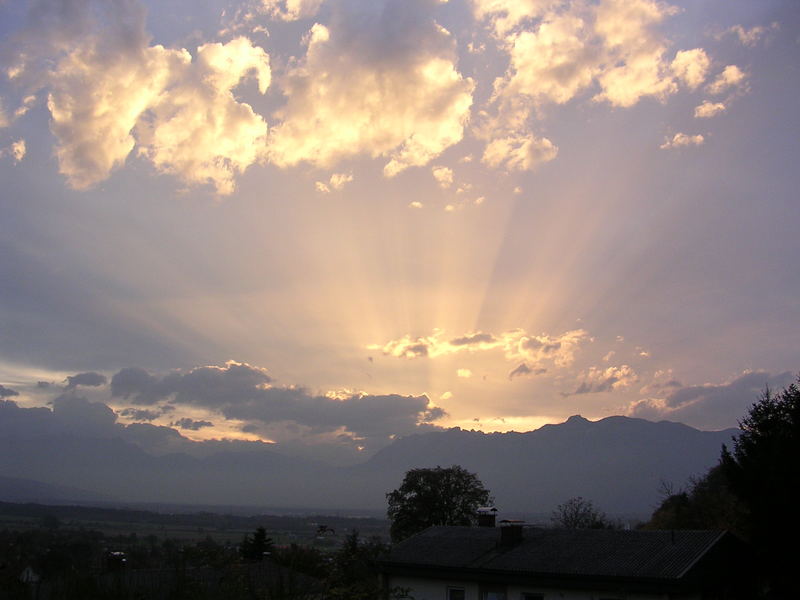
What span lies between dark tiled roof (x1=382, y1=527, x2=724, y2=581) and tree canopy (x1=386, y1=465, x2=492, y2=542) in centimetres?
2074

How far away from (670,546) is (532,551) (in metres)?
5.36

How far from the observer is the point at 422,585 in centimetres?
2902

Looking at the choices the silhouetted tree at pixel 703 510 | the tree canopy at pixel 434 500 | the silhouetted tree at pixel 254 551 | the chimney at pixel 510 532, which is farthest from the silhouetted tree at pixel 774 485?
the tree canopy at pixel 434 500

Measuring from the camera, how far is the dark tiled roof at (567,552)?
23.4 m

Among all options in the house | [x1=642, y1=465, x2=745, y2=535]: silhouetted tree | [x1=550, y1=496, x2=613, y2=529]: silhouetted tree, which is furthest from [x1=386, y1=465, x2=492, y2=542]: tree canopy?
the house

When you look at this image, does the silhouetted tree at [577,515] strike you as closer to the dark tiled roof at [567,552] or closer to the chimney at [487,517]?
the chimney at [487,517]

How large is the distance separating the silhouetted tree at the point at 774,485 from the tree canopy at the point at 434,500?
28.9 meters

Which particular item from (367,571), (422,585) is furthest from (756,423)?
(367,571)

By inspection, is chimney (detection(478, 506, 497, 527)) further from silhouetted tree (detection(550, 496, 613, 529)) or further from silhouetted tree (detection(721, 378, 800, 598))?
silhouetted tree (detection(550, 496, 613, 529))

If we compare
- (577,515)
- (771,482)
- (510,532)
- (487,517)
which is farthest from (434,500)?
(771,482)

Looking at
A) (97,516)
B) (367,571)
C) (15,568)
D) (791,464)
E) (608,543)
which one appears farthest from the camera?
Answer: (97,516)

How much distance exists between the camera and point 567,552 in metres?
→ 26.5

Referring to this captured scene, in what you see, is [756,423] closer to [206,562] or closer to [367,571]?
[367,571]

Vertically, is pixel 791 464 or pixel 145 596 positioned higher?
pixel 791 464
